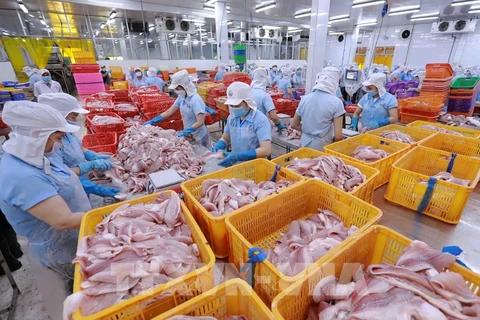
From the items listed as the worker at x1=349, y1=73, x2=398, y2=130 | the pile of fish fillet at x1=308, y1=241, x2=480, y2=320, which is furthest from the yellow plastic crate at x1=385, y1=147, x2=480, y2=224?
the worker at x1=349, y1=73, x2=398, y2=130

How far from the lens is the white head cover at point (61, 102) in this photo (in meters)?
2.77

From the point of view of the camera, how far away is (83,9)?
12.1m

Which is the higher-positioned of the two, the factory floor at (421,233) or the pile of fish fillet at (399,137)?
the pile of fish fillet at (399,137)

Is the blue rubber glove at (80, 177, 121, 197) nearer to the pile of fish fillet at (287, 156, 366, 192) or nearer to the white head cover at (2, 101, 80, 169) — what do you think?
the white head cover at (2, 101, 80, 169)

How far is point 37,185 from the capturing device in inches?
61.6

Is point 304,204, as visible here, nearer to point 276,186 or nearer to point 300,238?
point 276,186

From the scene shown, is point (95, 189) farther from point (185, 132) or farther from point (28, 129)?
point (185, 132)

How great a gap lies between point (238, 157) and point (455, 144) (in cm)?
286

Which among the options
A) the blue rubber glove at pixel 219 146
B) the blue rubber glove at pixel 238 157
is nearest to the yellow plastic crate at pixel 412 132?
the blue rubber glove at pixel 238 157

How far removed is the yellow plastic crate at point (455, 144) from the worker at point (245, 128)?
6.06 ft

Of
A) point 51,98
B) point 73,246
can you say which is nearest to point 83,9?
point 51,98

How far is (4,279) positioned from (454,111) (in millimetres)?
8521

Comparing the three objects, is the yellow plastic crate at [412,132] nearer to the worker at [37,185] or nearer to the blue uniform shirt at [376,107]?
the blue uniform shirt at [376,107]

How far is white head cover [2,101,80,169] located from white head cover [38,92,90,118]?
127 centimetres
